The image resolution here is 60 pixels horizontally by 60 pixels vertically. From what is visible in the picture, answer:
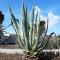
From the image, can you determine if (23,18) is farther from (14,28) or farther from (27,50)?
(27,50)

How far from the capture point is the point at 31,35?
912 cm

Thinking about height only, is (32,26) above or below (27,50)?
above

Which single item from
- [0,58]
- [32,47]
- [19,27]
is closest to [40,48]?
[32,47]

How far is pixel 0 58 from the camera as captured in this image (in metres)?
10.9

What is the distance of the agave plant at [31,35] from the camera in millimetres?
8852

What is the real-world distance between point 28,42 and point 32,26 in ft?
1.77

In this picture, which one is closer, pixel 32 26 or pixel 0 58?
pixel 32 26

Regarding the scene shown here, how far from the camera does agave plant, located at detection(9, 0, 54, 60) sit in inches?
348

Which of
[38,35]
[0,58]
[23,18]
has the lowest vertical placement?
[0,58]

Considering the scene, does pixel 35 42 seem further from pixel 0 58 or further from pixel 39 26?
pixel 0 58

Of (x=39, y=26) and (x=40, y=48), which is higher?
(x=39, y=26)

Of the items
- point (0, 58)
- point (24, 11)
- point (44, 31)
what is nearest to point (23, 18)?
point (24, 11)

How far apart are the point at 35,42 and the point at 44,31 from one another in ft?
1.78

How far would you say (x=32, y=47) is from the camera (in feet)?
29.9
